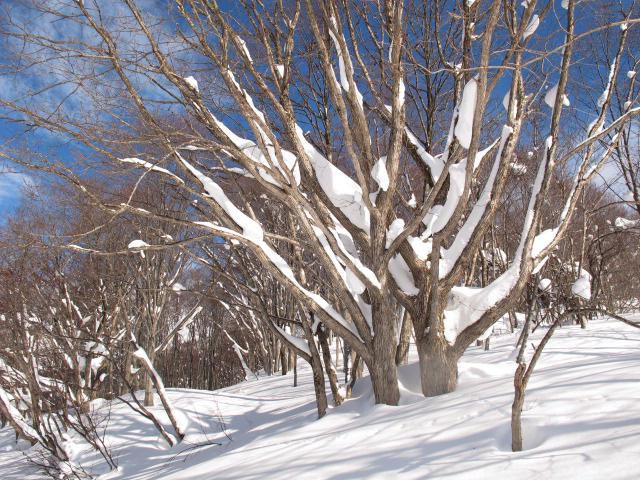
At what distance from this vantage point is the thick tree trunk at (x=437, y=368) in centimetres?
380

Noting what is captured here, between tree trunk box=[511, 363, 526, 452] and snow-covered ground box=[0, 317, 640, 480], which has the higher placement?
tree trunk box=[511, 363, 526, 452]

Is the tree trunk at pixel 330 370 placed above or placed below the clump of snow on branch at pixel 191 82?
below

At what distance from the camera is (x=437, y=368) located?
3818 millimetres

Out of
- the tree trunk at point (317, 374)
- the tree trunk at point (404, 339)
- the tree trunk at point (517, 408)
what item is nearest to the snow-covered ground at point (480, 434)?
the tree trunk at point (517, 408)

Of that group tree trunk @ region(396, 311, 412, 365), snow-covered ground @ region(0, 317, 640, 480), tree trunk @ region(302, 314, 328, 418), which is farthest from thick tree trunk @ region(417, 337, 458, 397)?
tree trunk @ region(396, 311, 412, 365)

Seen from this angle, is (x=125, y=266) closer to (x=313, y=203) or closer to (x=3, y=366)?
(x=3, y=366)

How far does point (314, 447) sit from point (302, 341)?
2123 millimetres

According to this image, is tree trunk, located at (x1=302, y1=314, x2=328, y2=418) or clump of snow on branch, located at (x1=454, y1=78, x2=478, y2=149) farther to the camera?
tree trunk, located at (x1=302, y1=314, x2=328, y2=418)

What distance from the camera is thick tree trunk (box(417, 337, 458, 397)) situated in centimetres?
380

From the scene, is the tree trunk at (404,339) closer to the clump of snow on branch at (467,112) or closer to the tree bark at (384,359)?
the tree bark at (384,359)

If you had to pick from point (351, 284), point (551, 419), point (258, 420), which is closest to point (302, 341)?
point (351, 284)

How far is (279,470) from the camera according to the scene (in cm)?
272

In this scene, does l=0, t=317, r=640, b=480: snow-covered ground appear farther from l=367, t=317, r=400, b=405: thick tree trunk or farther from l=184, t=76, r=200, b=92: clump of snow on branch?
l=184, t=76, r=200, b=92: clump of snow on branch

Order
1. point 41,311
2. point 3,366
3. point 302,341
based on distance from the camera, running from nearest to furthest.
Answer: point 302,341 < point 3,366 < point 41,311
